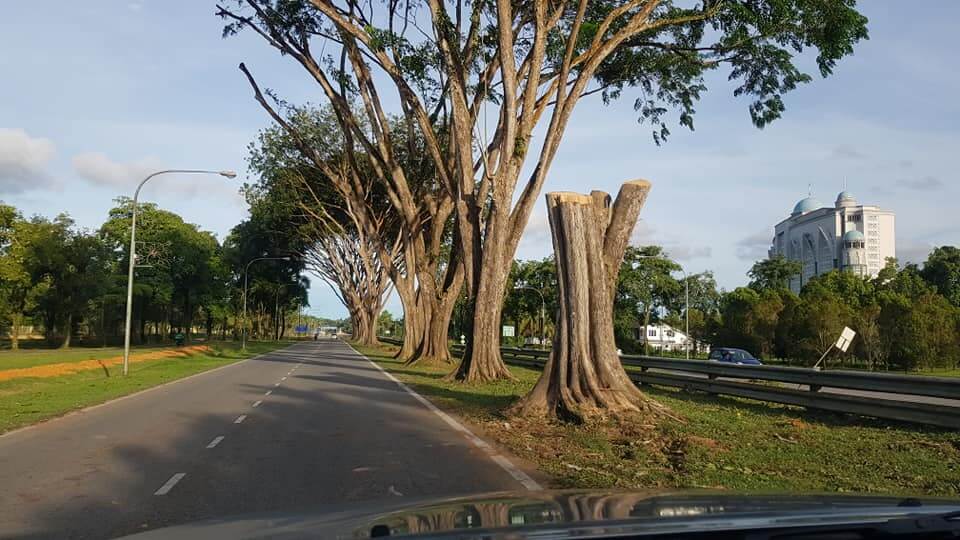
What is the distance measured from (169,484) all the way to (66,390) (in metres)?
17.0

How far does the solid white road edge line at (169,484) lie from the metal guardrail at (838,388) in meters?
10.6

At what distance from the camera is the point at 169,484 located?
8781mm

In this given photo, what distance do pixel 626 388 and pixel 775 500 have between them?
10032 mm

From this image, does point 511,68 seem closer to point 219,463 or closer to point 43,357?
point 219,463

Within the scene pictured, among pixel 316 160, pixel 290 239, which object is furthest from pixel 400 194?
pixel 290 239

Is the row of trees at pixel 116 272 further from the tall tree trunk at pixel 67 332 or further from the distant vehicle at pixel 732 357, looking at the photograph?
the distant vehicle at pixel 732 357

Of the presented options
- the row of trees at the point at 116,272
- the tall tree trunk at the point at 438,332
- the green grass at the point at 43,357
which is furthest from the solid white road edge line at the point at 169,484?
the row of trees at the point at 116,272

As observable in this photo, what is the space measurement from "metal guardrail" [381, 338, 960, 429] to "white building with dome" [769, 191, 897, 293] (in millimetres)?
111886

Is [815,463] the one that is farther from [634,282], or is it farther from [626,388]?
[634,282]

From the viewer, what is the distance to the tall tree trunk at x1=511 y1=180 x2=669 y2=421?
553 inches

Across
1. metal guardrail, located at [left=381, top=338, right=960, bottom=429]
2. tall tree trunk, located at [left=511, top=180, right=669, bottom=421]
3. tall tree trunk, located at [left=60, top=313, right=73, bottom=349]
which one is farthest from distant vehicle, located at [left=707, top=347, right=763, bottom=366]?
tall tree trunk, located at [left=60, top=313, right=73, bottom=349]

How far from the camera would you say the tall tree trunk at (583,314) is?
14047 mm

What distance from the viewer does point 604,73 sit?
25.2m

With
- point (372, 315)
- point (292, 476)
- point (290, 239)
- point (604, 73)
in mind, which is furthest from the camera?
point (372, 315)
